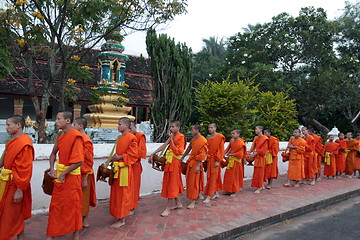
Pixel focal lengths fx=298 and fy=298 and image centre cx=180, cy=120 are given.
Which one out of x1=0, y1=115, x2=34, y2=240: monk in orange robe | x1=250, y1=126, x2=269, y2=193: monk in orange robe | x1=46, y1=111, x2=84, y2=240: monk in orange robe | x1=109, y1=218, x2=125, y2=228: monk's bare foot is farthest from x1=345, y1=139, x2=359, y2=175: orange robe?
x1=0, y1=115, x2=34, y2=240: monk in orange robe

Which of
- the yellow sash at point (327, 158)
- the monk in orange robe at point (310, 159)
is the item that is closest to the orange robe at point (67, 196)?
the monk in orange robe at point (310, 159)

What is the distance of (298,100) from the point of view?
20.5 metres

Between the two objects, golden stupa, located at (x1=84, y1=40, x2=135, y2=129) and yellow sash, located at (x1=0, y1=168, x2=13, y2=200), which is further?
golden stupa, located at (x1=84, y1=40, x2=135, y2=129)

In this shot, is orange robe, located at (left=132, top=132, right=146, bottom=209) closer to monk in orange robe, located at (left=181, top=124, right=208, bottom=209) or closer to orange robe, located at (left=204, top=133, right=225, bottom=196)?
monk in orange robe, located at (left=181, top=124, right=208, bottom=209)

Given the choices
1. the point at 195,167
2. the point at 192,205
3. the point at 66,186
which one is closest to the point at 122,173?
the point at 66,186

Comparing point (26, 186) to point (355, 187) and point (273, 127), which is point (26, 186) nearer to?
point (355, 187)

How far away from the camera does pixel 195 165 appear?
19.0ft

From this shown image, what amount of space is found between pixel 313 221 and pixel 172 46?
664 cm

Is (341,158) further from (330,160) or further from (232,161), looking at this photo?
(232,161)

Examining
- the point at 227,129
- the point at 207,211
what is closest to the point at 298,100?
the point at 227,129

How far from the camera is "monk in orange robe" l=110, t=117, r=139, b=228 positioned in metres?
4.50

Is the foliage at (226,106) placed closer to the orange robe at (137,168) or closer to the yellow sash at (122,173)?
the orange robe at (137,168)

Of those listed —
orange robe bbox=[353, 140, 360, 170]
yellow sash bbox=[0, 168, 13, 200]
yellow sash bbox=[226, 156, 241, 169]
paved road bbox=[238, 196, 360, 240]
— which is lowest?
paved road bbox=[238, 196, 360, 240]

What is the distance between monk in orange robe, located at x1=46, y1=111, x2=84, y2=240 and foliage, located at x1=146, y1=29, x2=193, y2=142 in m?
5.91
